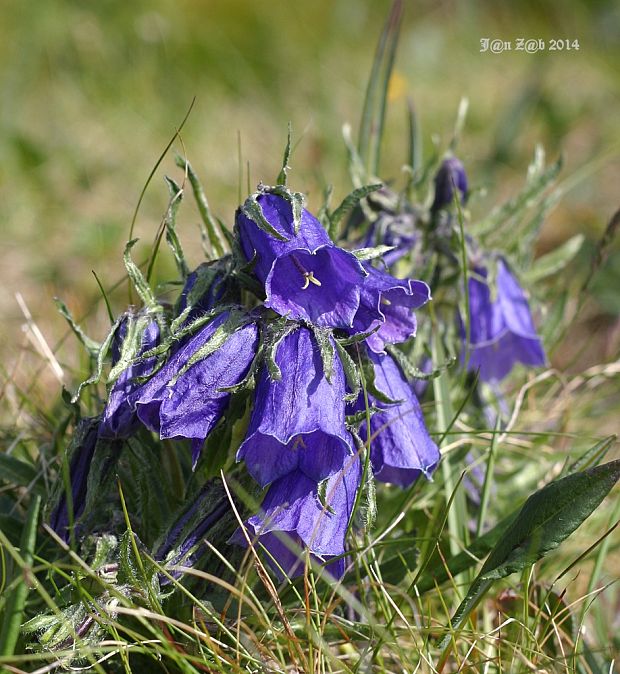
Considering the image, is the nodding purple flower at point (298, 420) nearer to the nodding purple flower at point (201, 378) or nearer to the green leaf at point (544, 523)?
the nodding purple flower at point (201, 378)

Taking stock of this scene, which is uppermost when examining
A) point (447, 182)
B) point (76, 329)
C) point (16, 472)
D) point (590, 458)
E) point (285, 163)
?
point (285, 163)

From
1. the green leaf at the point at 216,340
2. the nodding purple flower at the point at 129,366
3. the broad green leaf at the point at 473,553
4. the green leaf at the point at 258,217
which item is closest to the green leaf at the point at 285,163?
the green leaf at the point at 258,217

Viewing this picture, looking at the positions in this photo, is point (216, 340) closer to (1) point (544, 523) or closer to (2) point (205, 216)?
(2) point (205, 216)

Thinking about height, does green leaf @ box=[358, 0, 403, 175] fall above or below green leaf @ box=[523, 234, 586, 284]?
above

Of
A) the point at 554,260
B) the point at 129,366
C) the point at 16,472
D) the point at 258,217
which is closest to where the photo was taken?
the point at 258,217

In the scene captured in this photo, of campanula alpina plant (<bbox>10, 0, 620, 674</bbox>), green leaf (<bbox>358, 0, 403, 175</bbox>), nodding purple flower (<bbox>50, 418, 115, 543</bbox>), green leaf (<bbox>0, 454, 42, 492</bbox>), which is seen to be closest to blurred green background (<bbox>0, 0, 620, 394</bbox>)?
green leaf (<bbox>358, 0, 403, 175</bbox>)

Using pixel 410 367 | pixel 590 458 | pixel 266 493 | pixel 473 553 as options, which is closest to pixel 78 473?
pixel 266 493

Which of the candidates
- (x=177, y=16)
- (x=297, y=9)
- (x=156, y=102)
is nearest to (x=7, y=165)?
(x=156, y=102)

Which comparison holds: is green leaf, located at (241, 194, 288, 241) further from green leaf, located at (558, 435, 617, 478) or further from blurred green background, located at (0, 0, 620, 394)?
blurred green background, located at (0, 0, 620, 394)
